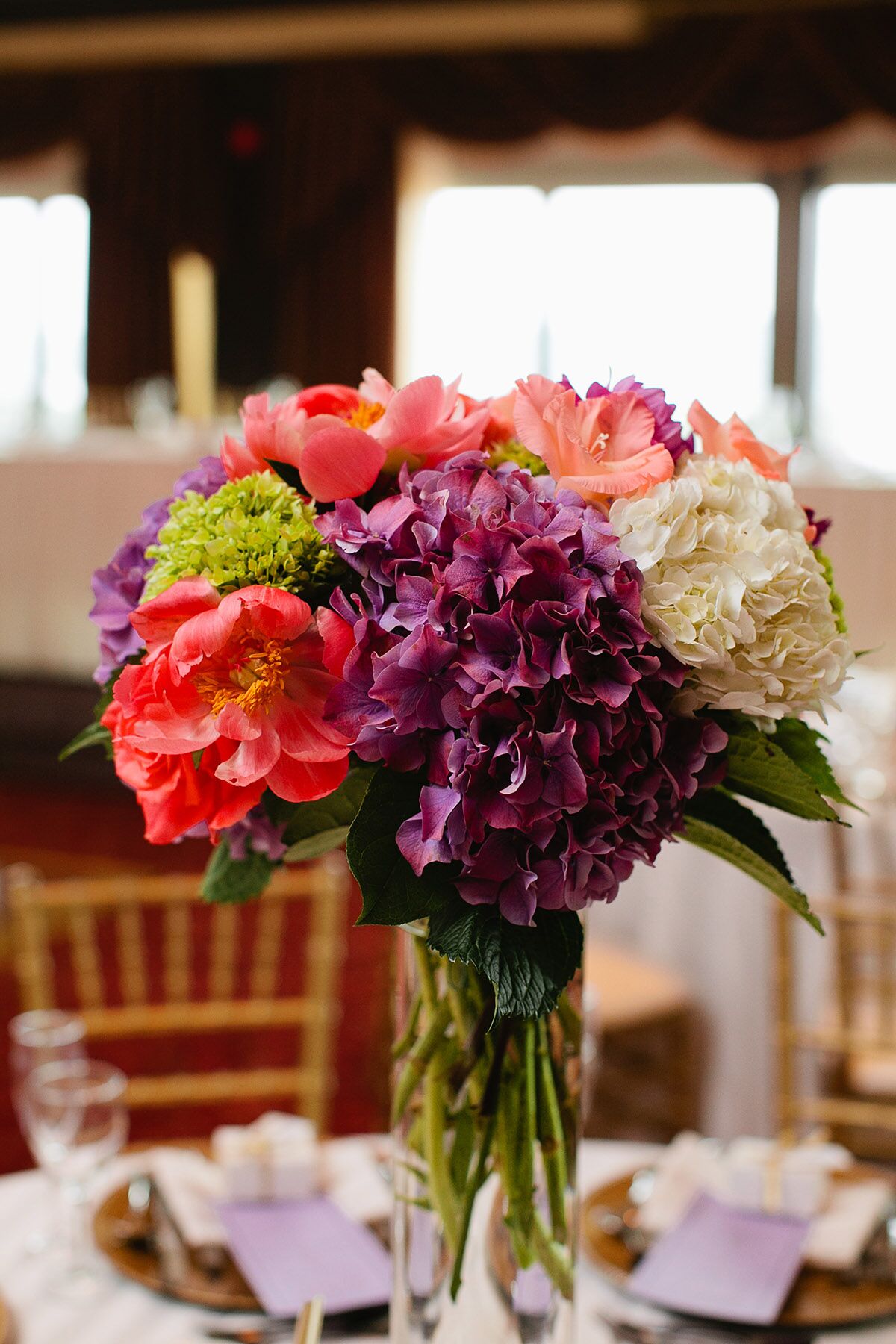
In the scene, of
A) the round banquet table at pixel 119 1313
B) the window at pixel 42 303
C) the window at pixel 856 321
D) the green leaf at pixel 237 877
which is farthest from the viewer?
the window at pixel 42 303

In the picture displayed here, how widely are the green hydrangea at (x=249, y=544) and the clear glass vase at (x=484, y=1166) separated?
0.71 feet

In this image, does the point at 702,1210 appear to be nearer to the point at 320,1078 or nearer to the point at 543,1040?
the point at 543,1040

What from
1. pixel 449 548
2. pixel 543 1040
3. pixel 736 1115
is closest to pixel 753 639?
pixel 449 548

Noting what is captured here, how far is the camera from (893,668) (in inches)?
201

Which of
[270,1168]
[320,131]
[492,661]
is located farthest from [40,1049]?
[320,131]

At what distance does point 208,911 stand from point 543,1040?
11.8 ft

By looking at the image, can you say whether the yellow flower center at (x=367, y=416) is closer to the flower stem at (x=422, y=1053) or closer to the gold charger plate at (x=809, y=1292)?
the flower stem at (x=422, y=1053)

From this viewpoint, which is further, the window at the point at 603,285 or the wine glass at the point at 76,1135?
the window at the point at 603,285

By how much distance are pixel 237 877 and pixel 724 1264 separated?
1.74 feet

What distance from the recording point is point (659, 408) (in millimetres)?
776

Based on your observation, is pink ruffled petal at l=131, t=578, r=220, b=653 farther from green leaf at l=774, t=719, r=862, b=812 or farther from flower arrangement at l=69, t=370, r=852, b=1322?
green leaf at l=774, t=719, r=862, b=812

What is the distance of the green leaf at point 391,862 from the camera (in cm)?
69

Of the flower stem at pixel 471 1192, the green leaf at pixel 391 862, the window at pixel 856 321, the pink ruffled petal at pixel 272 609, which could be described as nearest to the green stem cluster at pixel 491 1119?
the flower stem at pixel 471 1192

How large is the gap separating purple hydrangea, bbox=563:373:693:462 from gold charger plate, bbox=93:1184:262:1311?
27.6 inches
